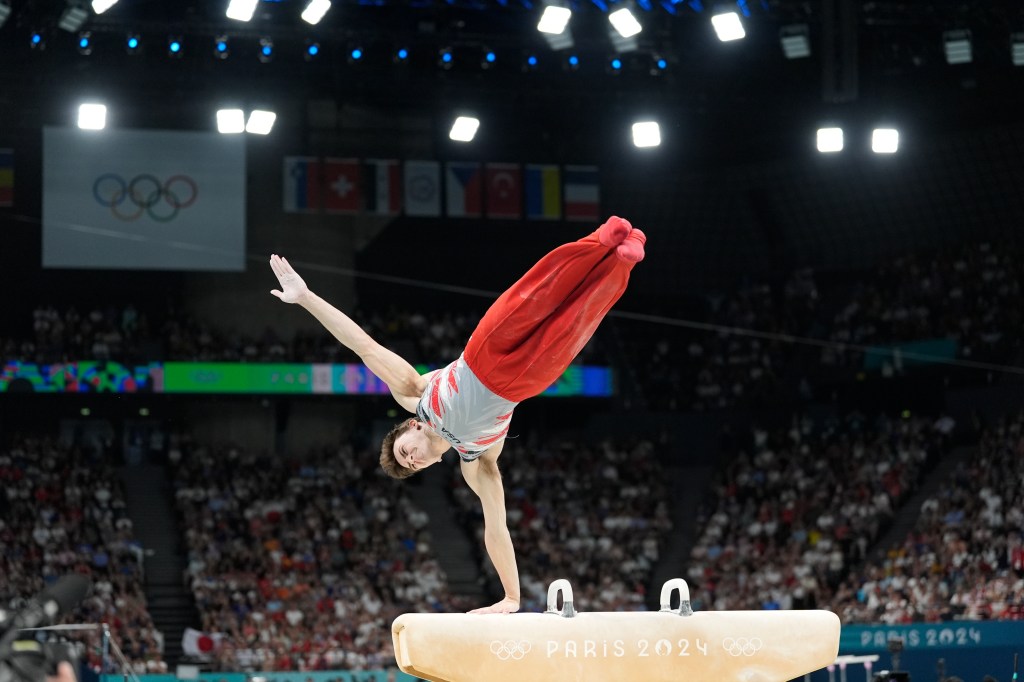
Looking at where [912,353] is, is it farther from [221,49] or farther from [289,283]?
[289,283]

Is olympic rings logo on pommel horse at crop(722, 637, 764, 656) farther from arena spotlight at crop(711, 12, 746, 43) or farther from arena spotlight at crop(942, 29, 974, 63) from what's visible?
arena spotlight at crop(942, 29, 974, 63)

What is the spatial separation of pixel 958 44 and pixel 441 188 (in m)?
9.26

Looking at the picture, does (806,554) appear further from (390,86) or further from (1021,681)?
(390,86)

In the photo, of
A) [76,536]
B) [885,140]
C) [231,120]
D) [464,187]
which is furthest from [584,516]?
[231,120]

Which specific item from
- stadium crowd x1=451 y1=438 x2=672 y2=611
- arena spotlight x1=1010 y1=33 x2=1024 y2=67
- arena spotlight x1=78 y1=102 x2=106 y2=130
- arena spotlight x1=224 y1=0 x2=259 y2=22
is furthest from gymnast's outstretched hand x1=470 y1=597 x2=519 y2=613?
stadium crowd x1=451 y1=438 x2=672 y2=611

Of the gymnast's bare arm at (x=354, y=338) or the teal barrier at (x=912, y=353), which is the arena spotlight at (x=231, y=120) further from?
the teal barrier at (x=912, y=353)

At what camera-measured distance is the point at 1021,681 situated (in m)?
13.4

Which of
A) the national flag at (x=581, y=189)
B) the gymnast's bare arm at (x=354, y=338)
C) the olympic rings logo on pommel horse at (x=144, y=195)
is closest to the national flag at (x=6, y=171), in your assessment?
the olympic rings logo on pommel horse at (x=144, y=195)

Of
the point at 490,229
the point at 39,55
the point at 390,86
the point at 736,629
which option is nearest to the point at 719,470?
the point at 490,229

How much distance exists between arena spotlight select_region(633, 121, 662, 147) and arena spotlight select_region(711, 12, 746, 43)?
2.12 m

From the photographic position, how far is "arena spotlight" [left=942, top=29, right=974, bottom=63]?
15258mm

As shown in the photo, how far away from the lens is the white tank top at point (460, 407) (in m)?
5.44

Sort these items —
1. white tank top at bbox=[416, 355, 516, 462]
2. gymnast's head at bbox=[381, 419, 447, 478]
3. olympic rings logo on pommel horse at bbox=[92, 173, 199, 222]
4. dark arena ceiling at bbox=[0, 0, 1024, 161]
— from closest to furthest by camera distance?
white tank top at bbox=[416, 355, 516, 462], gymnast's head at bbox=[381, 419, 447, 478], dark arena ceiling at bbox=[0, 0, 1024, 161], olympic rings logo on pommel horse at bbox=[92, 173, 199, 222]

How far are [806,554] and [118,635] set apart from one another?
973 cm
